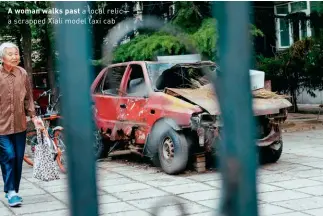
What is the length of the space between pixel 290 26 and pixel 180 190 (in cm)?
950

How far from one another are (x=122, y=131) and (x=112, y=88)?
1027mm

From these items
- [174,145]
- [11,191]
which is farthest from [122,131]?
[11,191]

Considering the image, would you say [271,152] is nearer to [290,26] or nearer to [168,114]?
[168,114]

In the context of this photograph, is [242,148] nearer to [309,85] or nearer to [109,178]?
[109,178]

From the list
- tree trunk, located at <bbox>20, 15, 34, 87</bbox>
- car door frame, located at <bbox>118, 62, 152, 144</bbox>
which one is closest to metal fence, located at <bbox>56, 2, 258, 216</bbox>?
car door frame, located at <bbox>118, 62, 152, 144</bbox>

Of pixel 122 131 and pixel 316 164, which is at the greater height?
pixel 122 131

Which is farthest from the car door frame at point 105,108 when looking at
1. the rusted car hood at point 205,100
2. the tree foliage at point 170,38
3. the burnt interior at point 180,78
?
the tree foliage at point 170,38

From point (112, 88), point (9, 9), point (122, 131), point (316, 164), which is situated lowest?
point (316, 164)

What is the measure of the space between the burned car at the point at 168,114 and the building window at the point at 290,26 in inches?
254

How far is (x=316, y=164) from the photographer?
7855mm

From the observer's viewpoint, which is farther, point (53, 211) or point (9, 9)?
point (9, 9)

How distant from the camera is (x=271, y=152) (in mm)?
8133

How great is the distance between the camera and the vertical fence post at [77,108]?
0.76 meters

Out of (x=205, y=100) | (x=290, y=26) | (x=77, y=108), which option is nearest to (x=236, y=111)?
(x=77, y=108)
